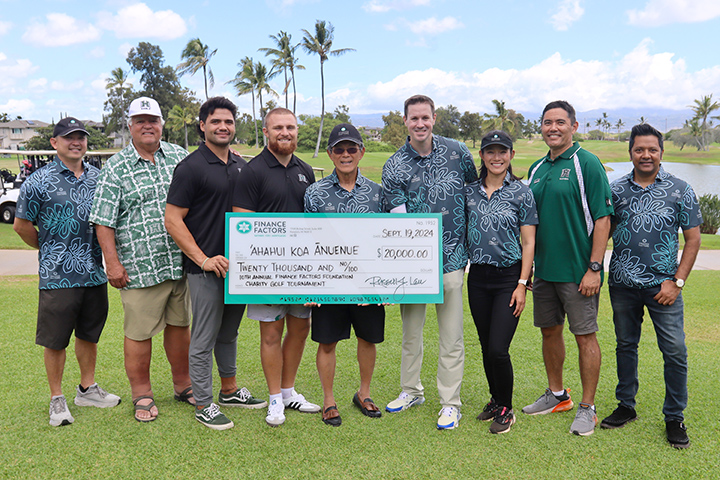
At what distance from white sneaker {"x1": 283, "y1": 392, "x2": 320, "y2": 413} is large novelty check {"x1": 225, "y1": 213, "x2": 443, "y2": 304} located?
899mm

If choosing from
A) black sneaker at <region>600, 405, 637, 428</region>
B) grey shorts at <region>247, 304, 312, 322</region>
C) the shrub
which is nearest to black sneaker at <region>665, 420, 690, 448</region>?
black sneaker at <region>600, 405, 637, 428</region>

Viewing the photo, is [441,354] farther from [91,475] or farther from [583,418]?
[91,475]

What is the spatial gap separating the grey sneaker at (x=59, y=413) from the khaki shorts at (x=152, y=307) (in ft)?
2.15

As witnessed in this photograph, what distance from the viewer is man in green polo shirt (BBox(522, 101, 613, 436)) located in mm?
3709

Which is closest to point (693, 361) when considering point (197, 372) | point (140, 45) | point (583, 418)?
point (583, 418)

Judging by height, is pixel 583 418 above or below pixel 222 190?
below

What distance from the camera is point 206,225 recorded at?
386cm

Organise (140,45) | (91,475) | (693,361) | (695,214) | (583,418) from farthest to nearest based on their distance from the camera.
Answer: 1. (140,45)
2. (693,361)
3. (583,418)
4. (695,214)
5. (91,475)

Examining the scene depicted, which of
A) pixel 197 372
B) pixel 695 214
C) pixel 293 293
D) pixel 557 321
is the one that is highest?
pixel 695 214

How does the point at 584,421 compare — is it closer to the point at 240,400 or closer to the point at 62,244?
the point at 240,400

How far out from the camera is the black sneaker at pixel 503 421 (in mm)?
3799

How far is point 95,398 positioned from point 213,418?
3.61 ft

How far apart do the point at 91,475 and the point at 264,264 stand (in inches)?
66.5

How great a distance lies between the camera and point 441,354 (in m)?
4.07
